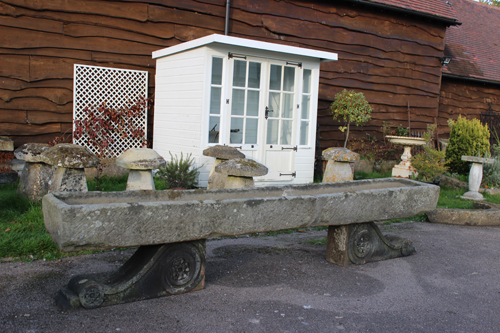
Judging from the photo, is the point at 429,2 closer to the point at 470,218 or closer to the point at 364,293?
the point at 470,218

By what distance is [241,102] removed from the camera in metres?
7.28

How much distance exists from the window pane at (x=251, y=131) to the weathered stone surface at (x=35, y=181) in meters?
3.17

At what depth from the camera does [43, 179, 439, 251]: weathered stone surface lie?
2.70 metres

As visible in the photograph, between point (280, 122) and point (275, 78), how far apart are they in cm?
78

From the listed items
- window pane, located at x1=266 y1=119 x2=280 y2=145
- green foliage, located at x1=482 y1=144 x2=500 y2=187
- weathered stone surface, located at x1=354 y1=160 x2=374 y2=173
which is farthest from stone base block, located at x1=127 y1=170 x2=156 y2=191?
green foliage, located at x1=482 y1=144 x2=500 y2=187

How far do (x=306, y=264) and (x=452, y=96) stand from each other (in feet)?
35.2

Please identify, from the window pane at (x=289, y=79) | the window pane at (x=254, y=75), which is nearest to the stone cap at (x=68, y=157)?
the window pane at (x=254, y=75)

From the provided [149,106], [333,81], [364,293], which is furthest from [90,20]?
[364,293]

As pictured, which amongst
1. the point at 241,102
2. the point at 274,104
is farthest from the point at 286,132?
the point at 241,102

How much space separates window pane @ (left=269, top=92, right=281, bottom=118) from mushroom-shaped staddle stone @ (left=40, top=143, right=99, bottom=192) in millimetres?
3485

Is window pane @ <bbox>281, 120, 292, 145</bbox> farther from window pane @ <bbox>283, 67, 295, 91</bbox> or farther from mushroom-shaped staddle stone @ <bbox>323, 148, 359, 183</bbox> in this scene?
mushroom-shaped staddle stone @ <bbox>323, 148, 359, 183</bbox>

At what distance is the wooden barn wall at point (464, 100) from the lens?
498 inches

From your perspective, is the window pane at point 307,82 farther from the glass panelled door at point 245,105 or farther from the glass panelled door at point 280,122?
the glass panelled door at point 245,105

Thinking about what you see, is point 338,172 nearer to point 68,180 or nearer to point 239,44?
point 239,44
